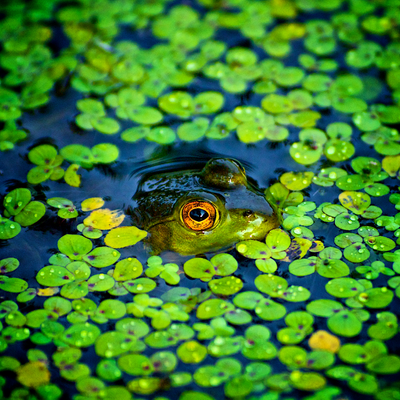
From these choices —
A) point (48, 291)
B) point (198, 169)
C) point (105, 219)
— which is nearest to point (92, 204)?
point (105, 219)

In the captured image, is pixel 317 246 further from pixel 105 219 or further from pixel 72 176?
pixel 72 176

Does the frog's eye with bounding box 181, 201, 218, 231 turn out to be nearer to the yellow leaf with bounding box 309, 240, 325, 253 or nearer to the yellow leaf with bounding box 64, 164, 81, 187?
the yellow leaf with bounding box 309, 240, 325, 253

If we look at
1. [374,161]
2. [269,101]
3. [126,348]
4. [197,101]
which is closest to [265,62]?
[269,101]

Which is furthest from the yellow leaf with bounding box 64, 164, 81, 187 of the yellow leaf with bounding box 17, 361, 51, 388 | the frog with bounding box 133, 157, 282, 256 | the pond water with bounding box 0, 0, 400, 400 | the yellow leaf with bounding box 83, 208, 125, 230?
the yellow leaf with bounding box 17, 361, 51, 388

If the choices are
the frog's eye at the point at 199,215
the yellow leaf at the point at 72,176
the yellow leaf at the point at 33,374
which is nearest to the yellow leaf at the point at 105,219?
the yellow leaf at the point at 72,176

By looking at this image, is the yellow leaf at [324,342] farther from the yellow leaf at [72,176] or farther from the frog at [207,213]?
the yellow leaf at [72,176]

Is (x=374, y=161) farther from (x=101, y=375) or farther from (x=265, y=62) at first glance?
(x=101, y=375)
